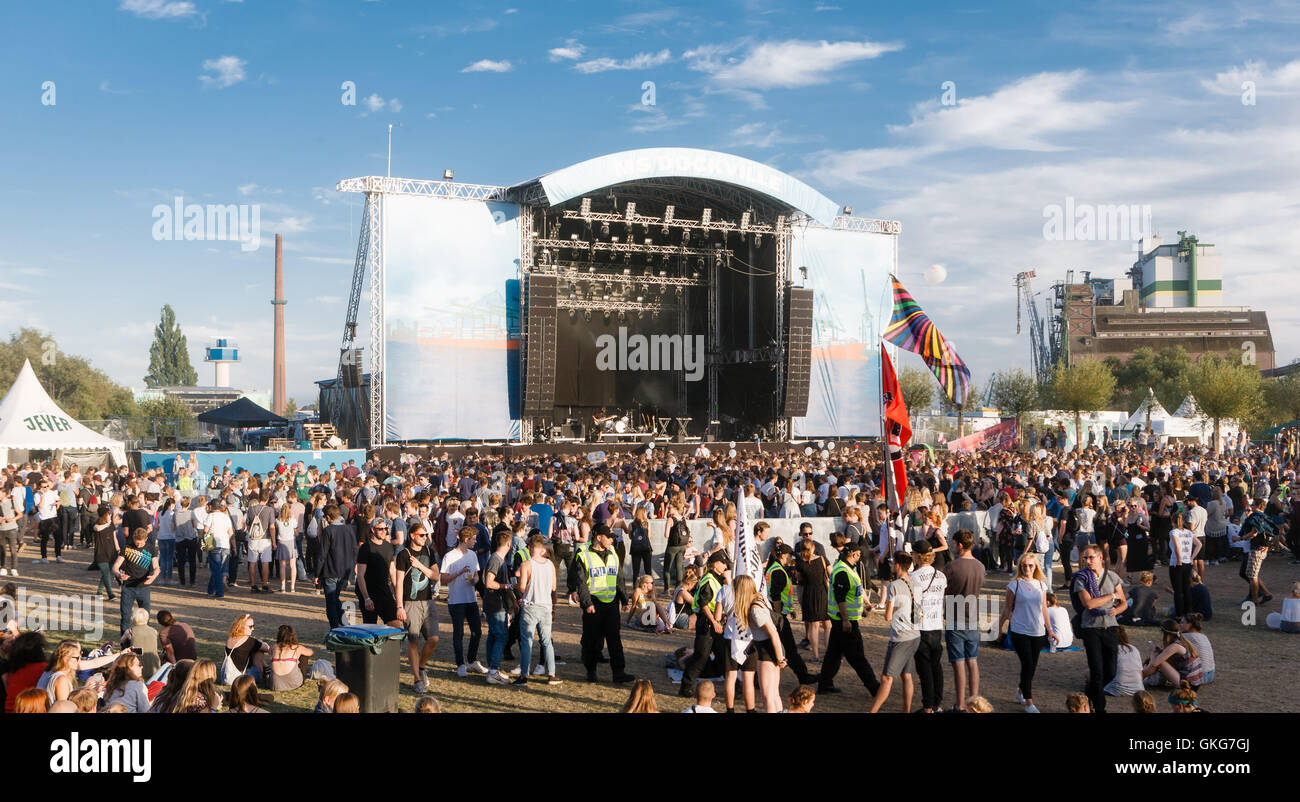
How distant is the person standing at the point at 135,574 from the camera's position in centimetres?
983

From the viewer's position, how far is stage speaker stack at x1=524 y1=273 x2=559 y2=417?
30.0 metres

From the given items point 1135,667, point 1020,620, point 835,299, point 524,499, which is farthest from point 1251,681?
point 835,299

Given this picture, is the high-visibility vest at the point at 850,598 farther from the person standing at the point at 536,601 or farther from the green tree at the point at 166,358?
the green tree at the point at 166,358

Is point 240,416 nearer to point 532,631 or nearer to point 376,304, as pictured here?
point 376,304

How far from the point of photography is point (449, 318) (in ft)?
97.8

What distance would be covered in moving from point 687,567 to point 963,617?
14.2ft

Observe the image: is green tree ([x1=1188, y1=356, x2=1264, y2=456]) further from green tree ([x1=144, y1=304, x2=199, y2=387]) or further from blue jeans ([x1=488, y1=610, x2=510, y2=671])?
green tree ([x1=144, y1=304, x2=199, y2=387])

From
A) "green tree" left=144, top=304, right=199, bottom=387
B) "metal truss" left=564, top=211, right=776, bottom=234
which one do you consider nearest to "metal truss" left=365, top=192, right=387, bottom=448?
"metal truss" left=564, top=211, right=776, bottom=234

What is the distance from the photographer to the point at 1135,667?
8414 mm

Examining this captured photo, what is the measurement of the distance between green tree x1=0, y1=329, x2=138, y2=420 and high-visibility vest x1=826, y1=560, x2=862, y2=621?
5708 cm

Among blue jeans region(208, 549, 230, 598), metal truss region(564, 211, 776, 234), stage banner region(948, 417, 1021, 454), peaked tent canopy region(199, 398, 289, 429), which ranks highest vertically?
metal truss region(564, 211, 776, 234)

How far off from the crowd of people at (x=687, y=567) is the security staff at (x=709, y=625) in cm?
2
